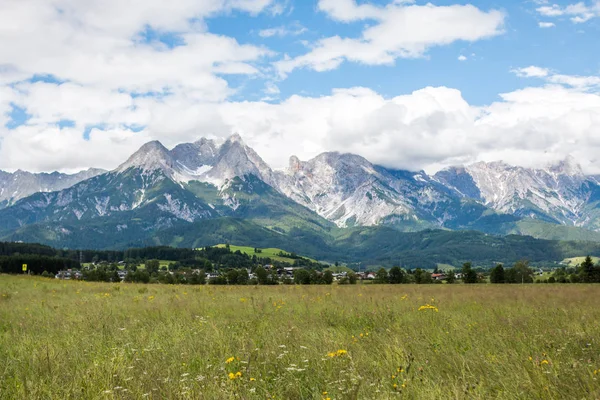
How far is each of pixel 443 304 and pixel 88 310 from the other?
42.8ft

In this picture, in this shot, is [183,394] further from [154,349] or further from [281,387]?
[154,349]

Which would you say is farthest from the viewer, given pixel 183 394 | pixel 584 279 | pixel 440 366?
pixel 584 279

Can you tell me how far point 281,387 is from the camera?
6859mm

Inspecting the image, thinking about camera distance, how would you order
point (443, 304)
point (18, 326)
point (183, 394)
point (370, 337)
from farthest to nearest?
1. point (443, 304)
2. point (18, 326)
3. point (370, 337)
4. point (183, 394)

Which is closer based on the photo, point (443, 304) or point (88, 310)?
point (88, 310)

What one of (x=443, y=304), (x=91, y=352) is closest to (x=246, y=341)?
(x=91, y=352)

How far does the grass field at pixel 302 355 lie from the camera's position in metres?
6.54

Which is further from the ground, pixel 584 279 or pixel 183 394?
pixel 183 394

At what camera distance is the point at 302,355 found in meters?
8.40

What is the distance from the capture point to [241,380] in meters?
6.92

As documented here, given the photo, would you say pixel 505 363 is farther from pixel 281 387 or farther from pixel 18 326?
pixel 18 326

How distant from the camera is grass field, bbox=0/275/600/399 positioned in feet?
21.4

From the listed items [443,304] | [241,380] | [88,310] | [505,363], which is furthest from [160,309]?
[505,363]

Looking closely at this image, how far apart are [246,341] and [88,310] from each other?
849 cm
